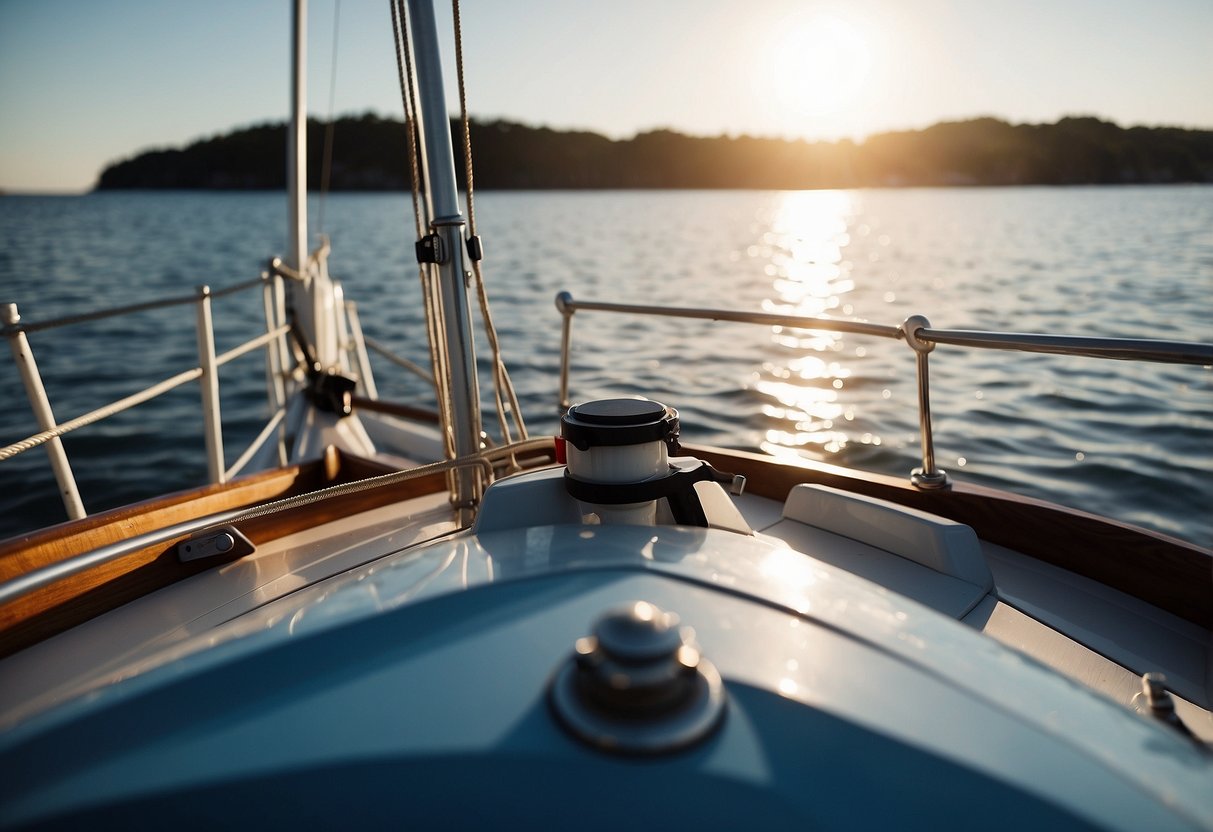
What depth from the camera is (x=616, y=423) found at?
1.16 m

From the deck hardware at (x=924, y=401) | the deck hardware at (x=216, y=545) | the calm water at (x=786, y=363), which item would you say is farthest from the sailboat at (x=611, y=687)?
the calm water at (x=786, y=363)

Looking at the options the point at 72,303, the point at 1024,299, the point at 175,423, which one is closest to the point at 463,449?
the point at 175,423

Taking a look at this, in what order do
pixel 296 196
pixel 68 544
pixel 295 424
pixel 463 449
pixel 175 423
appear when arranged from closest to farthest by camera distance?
1. pixel 68 544
2. pixel 463 449
3. pixel 296 196
4. pixel 295 424
5. pixel 175 423

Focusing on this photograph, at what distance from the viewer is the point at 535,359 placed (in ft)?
26.0

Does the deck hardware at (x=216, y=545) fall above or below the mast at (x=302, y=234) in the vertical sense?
below

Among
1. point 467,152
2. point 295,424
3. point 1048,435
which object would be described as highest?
point 467,152

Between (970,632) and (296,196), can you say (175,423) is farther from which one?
(970,632)

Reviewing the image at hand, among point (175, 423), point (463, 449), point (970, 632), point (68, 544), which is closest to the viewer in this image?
point (970, 632)

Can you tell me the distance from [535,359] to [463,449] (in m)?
6.04

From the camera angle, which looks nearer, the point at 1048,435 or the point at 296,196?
the point at 296,196

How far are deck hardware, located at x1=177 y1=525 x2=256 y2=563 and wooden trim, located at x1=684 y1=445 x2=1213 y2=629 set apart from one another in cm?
120

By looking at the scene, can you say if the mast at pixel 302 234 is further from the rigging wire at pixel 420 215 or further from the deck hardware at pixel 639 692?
the deck hardware at pixel 639 692

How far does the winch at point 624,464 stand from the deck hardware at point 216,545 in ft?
2.93

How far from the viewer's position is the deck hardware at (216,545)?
1663 millimetres
